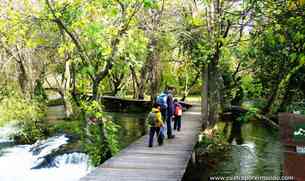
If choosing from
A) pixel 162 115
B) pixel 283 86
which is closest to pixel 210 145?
pixel 162 115

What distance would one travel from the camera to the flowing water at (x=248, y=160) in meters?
14.4

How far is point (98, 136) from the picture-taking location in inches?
585

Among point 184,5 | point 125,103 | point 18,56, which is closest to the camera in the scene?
point 184,5

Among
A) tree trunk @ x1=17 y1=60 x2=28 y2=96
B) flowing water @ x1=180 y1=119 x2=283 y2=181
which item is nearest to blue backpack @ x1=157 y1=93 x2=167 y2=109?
flowing water @ x1=180 y1=119 x2=283 y2=181

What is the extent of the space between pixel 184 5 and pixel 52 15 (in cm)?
678

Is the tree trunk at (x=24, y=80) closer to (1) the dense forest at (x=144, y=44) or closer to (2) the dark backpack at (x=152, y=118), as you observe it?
(1) the dense forest at (x=144, y=44)

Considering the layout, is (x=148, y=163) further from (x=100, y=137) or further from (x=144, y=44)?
(x=144, y=44)

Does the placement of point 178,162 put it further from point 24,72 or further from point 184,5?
point 24,72

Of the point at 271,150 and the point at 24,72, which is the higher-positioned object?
the point at 24,72

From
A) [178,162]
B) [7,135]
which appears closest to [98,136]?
[178,162]

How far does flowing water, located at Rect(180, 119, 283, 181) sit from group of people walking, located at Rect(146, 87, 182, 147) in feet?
5.22

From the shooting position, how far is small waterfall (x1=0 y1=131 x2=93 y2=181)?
14375 mm

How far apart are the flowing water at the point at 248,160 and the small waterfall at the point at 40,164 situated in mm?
3807

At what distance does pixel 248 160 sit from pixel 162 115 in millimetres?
3566
